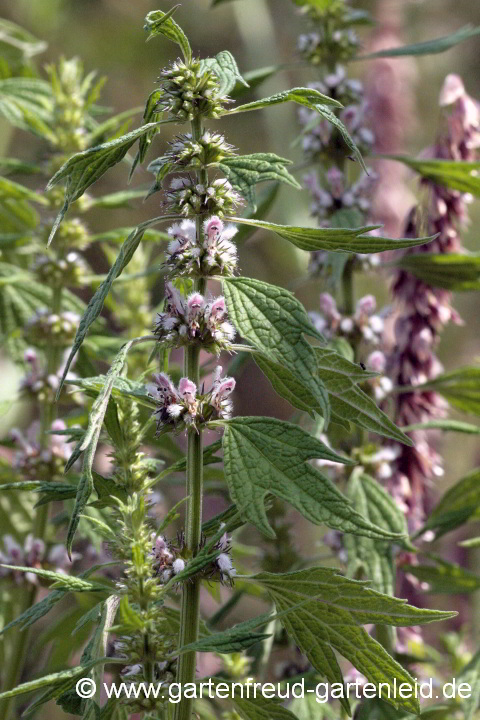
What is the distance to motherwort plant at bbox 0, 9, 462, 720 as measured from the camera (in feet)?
2.03

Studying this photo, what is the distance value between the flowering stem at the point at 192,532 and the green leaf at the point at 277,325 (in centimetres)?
7

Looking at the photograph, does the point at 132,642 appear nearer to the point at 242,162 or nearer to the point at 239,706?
the point at 239,706

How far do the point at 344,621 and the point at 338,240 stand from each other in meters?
0.27

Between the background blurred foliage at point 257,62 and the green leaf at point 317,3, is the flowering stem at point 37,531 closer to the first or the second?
the green leaf at point 317,3

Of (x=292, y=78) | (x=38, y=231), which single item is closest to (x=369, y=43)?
(x=292, y=78)

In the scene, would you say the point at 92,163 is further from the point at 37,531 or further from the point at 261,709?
the point at 37,531

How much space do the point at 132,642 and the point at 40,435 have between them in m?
0.58

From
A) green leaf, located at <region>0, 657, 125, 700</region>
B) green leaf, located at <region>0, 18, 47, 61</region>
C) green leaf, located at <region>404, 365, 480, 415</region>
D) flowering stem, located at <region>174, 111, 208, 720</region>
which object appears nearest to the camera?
green leaf, located at <region>0, 657, 125, 700</region>

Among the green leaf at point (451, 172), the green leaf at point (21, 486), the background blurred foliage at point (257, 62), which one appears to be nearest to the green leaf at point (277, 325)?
the green leaf at point (21, 486)

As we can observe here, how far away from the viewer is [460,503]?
3.84 ft

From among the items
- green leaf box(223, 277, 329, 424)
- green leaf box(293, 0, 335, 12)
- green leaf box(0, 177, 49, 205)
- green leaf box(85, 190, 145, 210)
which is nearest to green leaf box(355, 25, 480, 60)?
green leaf box(293, 0, 335, 12)

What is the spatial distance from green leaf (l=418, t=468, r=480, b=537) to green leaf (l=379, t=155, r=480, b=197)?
0.36 meters

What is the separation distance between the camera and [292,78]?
123 inches

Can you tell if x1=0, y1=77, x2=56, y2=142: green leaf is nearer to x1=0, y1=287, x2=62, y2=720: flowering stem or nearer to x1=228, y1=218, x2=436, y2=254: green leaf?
x1=0, y1=287, x2=62, y2=720: flowering stem
